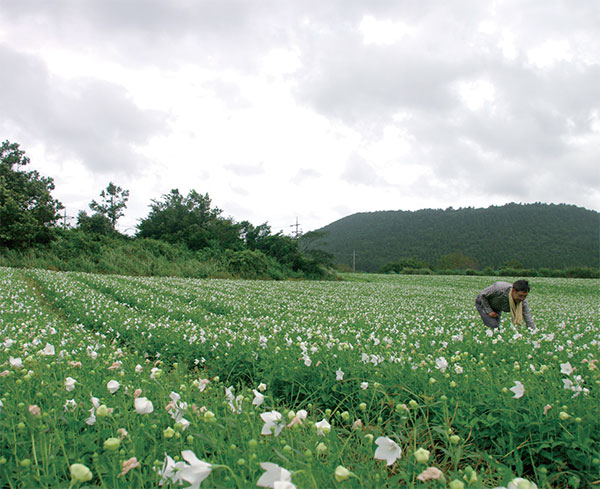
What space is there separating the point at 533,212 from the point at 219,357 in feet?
423

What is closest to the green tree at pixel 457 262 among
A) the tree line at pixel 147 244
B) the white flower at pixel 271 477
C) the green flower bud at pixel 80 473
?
the tree line at pixel 147 244

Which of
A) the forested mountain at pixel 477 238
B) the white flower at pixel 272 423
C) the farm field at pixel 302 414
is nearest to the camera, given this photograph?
the farm field at pixel 302 414

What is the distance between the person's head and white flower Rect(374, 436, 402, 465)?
20.8ft

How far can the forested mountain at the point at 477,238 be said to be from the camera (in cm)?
8806

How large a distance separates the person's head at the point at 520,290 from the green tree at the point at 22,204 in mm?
34769

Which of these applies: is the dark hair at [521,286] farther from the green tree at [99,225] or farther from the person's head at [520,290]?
the green tree at [99,225]

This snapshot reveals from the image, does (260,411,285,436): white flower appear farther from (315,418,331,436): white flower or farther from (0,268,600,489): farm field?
(315,418,331,436): white flower

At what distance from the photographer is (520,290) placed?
271 inches

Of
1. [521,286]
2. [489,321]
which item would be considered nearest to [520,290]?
[521,286]

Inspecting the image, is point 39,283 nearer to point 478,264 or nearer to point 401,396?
point 401,396

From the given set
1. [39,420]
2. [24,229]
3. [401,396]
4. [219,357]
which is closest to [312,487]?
[39,420]

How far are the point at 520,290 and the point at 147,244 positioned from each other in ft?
98.0

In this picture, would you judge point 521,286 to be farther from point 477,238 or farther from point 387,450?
point 477,238

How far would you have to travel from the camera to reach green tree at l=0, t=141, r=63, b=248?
29609mm
